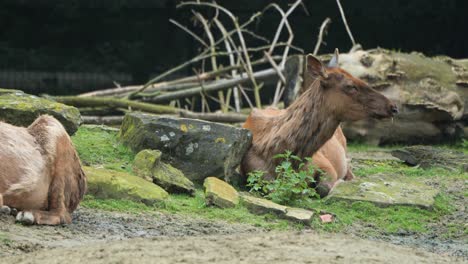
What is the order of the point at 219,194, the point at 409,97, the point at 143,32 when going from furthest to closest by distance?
the point at 143,32, the point at 409,97, the point at 219,194

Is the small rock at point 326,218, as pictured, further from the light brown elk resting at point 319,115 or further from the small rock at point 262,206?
the light brown elk resting at point 319,115

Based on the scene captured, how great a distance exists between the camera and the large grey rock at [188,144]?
27.9 feet

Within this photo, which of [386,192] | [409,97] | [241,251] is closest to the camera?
[241,251]

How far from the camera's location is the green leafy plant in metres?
7.92

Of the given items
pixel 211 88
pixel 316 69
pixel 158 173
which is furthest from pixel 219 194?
pixel 211 88

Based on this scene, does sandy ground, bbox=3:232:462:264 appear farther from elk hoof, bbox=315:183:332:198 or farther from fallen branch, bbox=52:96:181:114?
fallen branch, bbox=52:96:181:114

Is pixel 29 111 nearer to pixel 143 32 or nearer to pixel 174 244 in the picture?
pixel 174 244

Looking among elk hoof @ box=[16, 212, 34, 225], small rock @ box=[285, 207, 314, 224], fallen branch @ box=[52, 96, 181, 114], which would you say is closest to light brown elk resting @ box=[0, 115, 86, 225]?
elk hoof @ box=[16, 212, 34, 225]

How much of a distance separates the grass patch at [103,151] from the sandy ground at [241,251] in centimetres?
212

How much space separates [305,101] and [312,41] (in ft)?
23.5

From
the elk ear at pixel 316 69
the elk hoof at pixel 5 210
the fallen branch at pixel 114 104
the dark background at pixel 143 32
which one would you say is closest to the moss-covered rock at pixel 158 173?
the elk ear at pixel 316 69

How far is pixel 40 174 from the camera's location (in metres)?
6.16

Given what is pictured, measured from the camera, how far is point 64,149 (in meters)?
6.37

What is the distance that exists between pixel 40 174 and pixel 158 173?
185 cm
